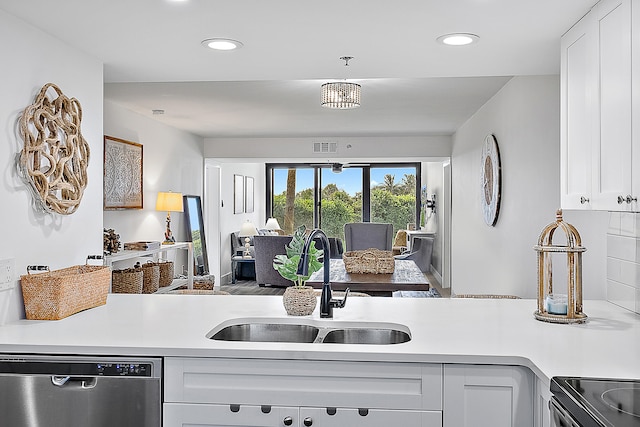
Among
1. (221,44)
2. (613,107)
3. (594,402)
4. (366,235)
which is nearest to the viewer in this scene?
(594,402)

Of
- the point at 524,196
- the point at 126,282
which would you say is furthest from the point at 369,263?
the point at 126,282

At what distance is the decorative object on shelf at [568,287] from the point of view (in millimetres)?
2227

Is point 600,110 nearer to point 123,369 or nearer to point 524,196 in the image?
point 123,369

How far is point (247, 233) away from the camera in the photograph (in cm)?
974

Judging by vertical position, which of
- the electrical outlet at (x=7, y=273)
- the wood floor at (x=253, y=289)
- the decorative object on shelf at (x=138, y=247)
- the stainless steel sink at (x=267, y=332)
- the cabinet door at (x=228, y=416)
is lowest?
the wood floor at (x=253, y=289)

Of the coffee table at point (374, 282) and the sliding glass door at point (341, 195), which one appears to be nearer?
the coffee table at point (374, 282)

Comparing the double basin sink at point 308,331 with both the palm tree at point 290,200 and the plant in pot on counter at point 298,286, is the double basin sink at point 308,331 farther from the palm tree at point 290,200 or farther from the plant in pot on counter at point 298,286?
the palm tree at point 290,200

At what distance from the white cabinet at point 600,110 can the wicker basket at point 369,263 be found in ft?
7.12

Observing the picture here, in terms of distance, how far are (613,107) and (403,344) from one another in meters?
1.14

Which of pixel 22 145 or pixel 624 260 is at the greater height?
pixel 22 145

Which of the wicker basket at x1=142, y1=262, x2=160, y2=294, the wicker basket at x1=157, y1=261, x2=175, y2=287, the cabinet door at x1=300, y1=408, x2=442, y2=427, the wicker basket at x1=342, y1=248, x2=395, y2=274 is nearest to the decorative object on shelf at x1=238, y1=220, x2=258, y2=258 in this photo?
the wicker basket at x1=157, y1=261, x2=175, y2=287

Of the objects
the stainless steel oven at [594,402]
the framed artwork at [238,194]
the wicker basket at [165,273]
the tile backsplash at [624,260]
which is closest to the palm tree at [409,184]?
the framed artwork at [238,194]

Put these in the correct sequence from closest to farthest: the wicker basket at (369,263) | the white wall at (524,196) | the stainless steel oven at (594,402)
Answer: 1. the stainless steel oven at (594,402)
2. the white wall at (524,196)
3. the wicker basket at (369,263)

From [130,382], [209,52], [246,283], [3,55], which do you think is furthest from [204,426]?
[246,283]
